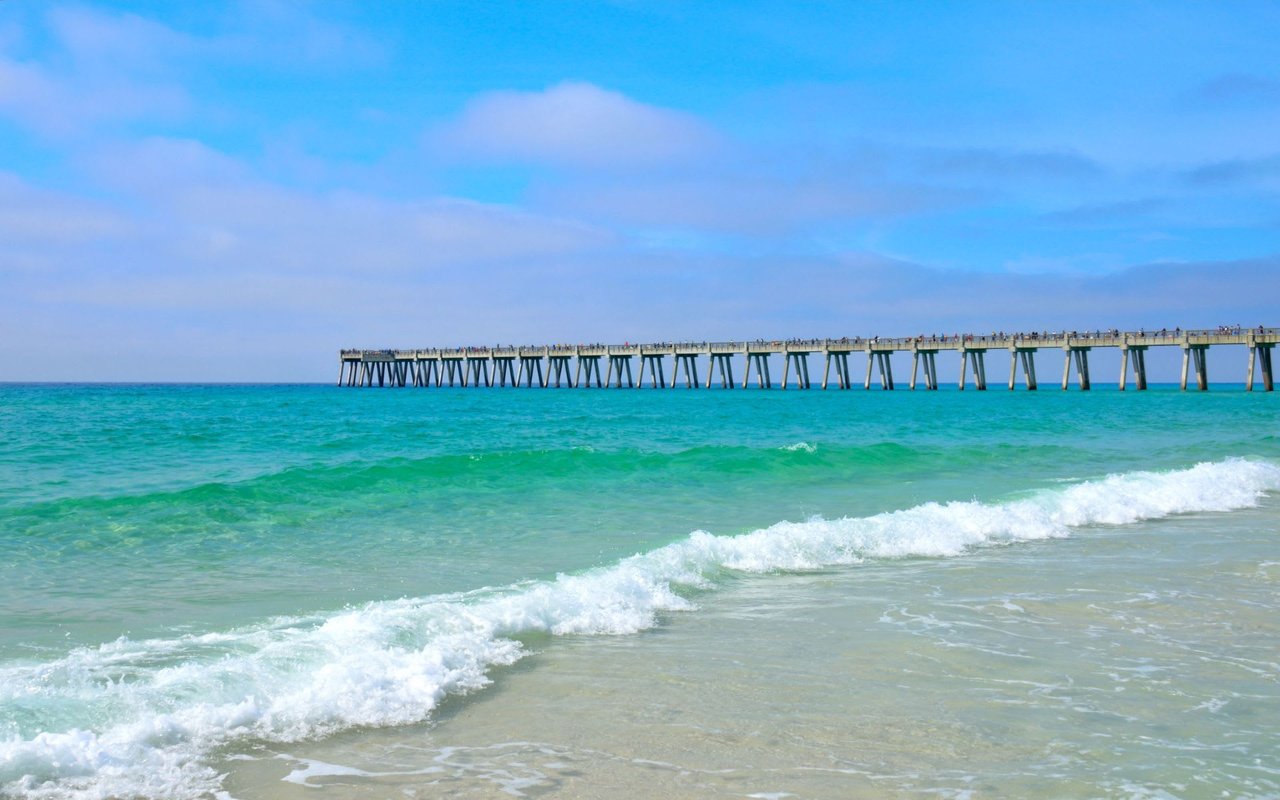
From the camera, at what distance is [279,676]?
5.36 metres

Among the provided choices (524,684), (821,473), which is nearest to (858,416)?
(821,473)

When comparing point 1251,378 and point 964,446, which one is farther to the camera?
point 1251,378

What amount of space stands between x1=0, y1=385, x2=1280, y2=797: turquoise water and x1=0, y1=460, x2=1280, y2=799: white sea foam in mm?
21

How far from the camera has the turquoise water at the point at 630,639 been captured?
4258 millimetres

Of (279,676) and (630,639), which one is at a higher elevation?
(279,676)

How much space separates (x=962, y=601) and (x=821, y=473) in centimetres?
1150

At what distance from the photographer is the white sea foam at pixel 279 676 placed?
13.8 ft

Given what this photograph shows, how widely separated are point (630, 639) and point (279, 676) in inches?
Answer: 91.8

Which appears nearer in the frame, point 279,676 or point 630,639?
point 279,676

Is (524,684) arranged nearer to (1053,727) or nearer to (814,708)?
(814,708)

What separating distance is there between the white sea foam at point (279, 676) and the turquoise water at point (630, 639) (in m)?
0.02

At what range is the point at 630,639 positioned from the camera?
262 inches

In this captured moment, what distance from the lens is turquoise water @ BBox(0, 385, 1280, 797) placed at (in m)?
4.26

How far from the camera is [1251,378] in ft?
187
